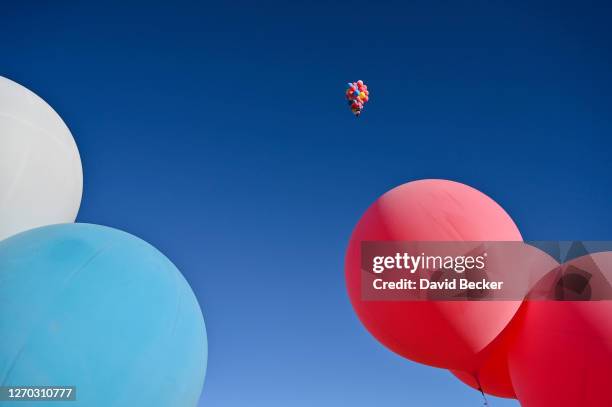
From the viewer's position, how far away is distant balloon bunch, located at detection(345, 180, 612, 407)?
404 centimetres

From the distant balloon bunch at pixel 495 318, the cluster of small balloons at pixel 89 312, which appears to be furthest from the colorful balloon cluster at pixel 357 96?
the cluster of small balloons at pixel 89 312

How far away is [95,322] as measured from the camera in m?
3.27

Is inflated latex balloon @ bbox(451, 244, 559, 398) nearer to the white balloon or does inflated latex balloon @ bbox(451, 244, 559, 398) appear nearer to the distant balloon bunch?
the distant balloon bunch

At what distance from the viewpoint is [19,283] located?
133 inches

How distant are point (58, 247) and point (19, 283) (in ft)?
1.24

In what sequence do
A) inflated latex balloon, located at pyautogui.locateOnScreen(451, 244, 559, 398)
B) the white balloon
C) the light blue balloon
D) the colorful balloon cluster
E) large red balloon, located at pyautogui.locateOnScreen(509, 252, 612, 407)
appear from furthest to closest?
the colorful balloon cluster, inflated latex balloon, located at pyautogui.locateOnScreen(451, 244, 559, 398), the white balloon, large red balloon, located at pyautogui.locateOnScreen(509, 252, 612, 407), the light blue balloon

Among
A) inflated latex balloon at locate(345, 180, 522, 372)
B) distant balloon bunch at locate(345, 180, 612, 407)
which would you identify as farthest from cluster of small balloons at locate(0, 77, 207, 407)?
distant balloon bunch at locate(345, 180, 612, 407)

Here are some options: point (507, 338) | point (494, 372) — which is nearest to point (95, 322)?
point (507, 338)

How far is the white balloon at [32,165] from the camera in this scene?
14.5ft

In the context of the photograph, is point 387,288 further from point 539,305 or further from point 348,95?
point 348,95

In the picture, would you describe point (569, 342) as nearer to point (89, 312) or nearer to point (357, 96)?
point (89, 312)

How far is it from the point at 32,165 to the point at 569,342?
497 cm

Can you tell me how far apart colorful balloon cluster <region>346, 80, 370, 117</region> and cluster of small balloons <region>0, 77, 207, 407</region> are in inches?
223

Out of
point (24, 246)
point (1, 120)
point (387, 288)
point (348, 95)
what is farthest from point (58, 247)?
point (348, 95)
